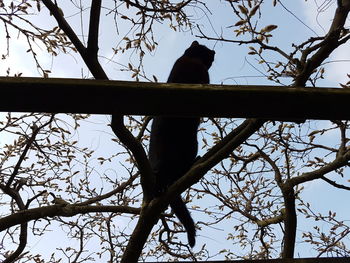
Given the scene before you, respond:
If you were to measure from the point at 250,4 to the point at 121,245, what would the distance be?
258 cm

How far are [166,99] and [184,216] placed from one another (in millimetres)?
2405

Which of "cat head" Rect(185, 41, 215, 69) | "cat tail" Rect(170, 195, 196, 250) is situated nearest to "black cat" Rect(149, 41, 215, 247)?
"cat tail" Rect(170, 195, 196, 250)

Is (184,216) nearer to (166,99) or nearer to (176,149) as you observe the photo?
(176,149)

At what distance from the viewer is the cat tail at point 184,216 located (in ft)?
10.9

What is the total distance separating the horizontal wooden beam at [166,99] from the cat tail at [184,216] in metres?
2.26

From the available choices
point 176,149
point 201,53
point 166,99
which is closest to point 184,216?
point 176,149

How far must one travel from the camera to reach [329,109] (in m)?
1.17

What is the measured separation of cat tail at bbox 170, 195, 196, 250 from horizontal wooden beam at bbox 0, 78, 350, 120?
226 centimetres

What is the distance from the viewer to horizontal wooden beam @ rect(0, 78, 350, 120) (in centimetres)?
110

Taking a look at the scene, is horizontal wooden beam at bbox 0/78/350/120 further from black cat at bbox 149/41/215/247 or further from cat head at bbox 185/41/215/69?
cat head at bbox 185/41/215/69

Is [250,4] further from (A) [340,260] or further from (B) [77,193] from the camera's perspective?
(B) [77,193]

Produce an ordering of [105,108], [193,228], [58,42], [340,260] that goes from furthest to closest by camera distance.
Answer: [58,42] → [193,228] → [340,260] → [105,108]

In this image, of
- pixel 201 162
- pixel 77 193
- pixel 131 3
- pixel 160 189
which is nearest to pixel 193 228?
pixel 160 189

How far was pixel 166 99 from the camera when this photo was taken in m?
1.15
